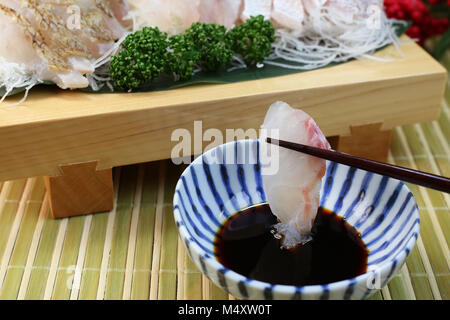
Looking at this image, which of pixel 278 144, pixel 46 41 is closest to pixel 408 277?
pixel 278 144

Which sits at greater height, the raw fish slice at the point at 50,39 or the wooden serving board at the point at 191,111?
the raw fish slice at the point at 50,39

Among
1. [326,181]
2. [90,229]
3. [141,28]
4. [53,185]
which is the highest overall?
[141,28]

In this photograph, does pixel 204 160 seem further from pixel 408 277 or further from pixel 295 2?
pixel 295 2

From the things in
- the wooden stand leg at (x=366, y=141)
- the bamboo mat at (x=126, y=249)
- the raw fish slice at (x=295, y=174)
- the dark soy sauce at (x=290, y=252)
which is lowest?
the bamboo mat at (x=126, y=249)

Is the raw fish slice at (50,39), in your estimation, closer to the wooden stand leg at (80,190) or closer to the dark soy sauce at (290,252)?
the wooden stand leg at (80,190)

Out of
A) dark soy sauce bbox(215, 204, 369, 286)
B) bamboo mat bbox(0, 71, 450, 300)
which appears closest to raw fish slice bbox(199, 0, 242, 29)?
bamboo mat bbox(0, 71, 450, 300)

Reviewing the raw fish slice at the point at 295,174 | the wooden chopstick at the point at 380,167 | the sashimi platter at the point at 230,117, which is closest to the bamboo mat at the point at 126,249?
the sashimi platter at the point at 230,117

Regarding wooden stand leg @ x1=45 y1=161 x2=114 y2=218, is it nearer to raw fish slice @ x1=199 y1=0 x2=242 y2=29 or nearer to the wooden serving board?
the wooden serving board
